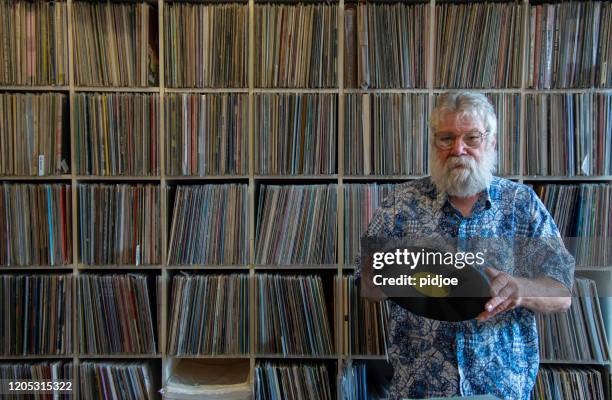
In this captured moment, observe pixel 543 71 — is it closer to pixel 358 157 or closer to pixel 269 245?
pixel 358 157

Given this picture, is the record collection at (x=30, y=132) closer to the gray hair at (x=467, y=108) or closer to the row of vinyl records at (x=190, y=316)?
the row of vinyl records at (x=190, y=316)

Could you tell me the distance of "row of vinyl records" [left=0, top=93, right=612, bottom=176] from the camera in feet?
6.64

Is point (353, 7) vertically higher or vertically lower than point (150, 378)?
higher

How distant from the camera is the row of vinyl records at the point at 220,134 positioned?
2025 millimetres

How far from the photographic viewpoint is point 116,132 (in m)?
2.04

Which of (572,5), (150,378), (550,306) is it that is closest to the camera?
(550,306)

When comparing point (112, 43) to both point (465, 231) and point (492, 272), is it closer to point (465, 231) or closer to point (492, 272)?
point (465, 231)

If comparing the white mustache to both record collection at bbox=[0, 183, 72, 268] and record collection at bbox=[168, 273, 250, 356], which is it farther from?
record collection at bbox=[0, 183, 72, 268]

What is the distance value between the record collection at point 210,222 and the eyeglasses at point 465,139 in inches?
35.5

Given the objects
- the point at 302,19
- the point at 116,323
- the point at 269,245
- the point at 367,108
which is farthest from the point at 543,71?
the point at 116,323

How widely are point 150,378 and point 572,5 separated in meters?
2.28

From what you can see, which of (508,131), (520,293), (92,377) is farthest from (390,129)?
(92,377)

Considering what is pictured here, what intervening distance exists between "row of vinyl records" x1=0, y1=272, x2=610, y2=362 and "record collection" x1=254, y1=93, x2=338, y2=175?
1.50ft

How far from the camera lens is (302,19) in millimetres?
2029
